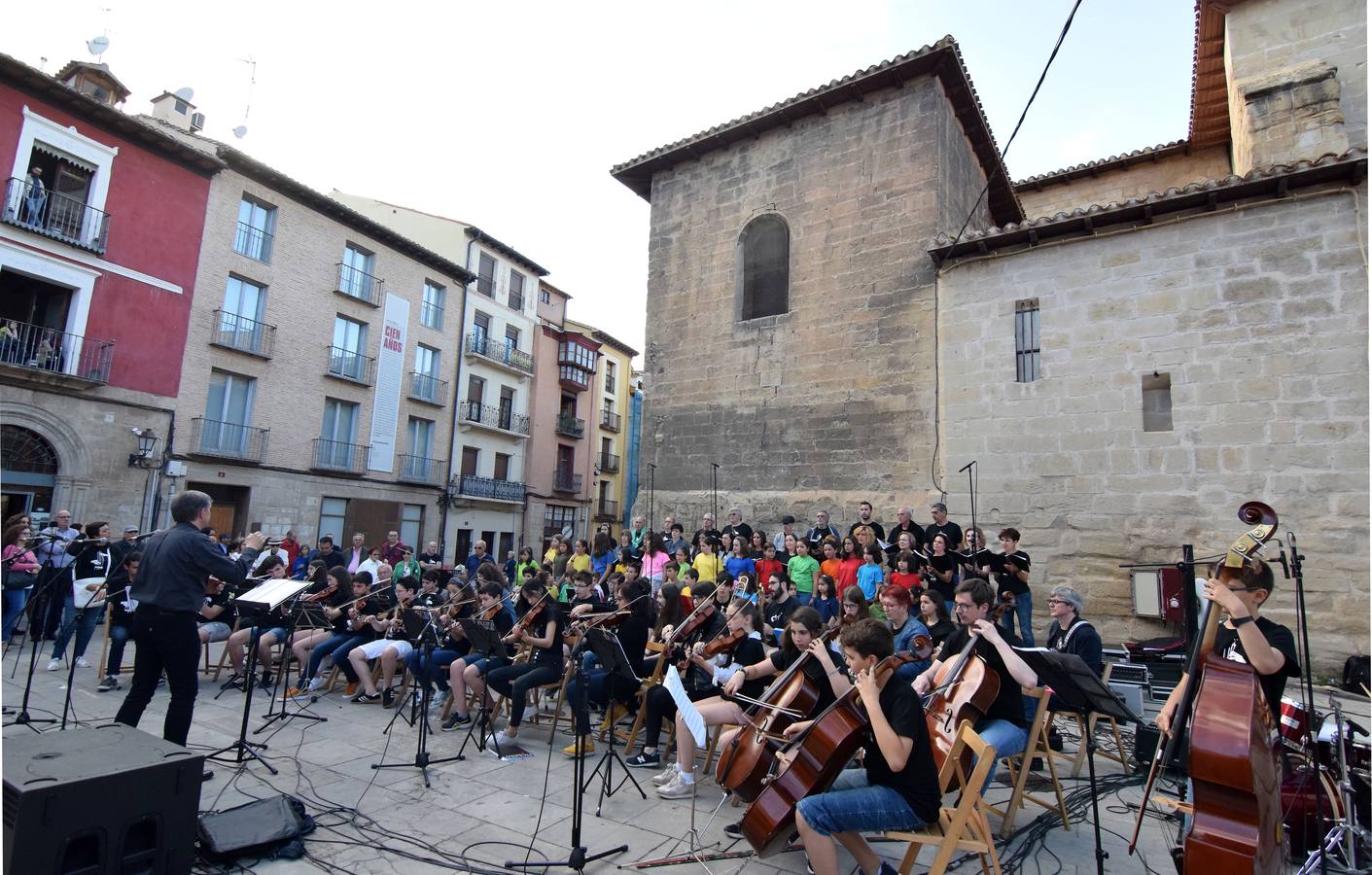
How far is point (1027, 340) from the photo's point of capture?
1009 centimetres

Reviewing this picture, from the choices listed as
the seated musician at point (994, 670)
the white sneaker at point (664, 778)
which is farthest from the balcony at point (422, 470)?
the seated musician at point (994, 670)

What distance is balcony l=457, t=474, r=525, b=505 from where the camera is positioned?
25500 mm

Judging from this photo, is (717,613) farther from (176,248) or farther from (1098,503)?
(176,248)

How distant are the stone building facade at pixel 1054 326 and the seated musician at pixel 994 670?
18.5ft

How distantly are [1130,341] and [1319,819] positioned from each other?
6.84m

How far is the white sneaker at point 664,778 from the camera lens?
5.05 meters

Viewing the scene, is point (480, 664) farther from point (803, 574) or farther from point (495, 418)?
point (495, 418)

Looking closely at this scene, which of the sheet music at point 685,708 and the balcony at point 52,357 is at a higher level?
the balcony at point 52,357

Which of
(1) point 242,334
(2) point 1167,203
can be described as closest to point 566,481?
(1) point 242,334

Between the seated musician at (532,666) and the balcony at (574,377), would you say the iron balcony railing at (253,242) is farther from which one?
the seated musician at (532,666)

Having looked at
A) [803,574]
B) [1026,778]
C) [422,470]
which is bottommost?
[1026,778]

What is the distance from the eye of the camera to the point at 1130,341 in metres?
9.22

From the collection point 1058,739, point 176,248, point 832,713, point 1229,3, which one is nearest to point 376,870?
point 832,713

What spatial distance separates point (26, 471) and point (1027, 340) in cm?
1864
